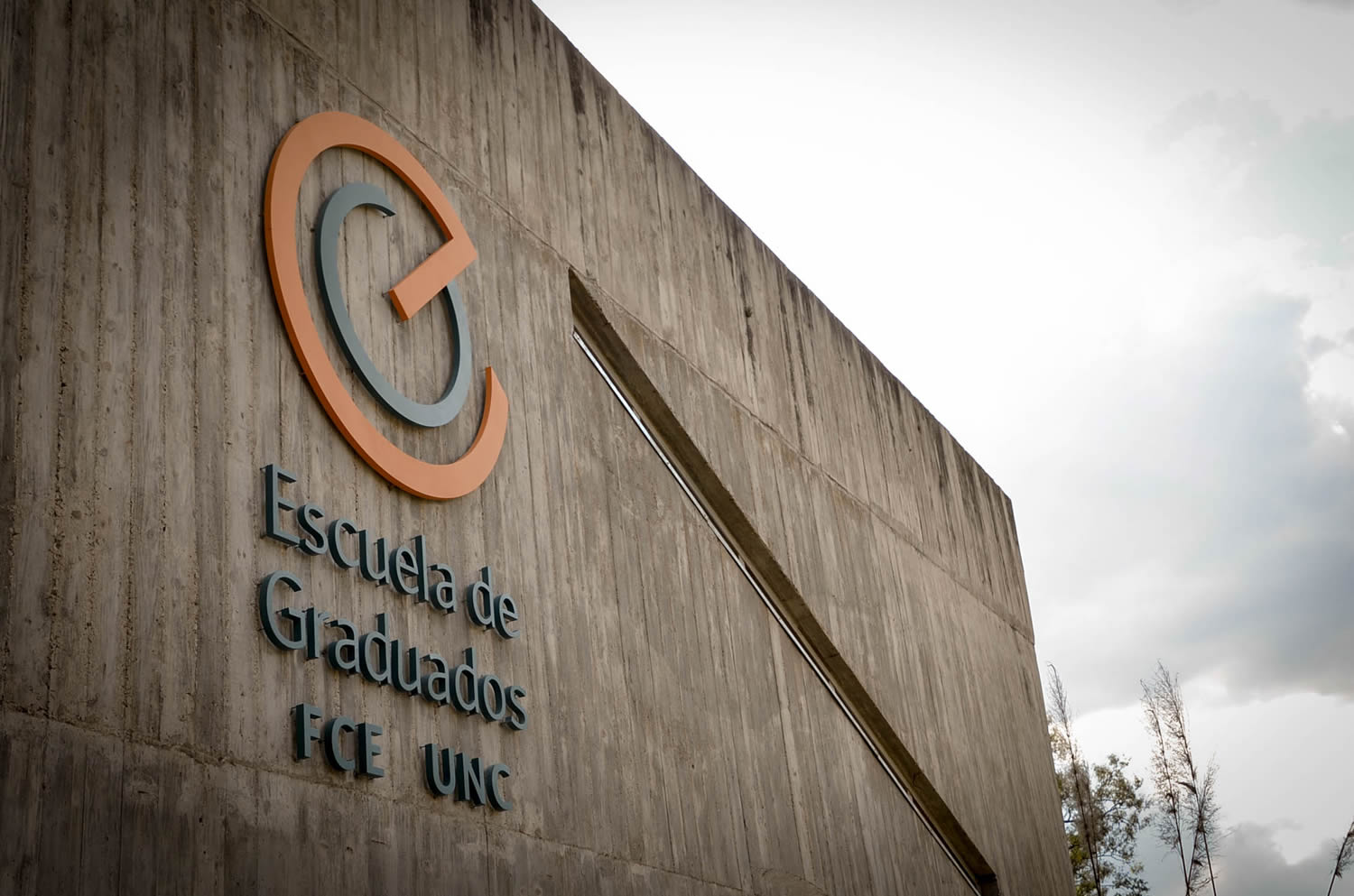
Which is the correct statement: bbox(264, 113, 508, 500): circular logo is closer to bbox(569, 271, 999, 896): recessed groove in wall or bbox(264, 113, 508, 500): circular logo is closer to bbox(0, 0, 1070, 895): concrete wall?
bbox(0, 0, 1070, 895): concrete wall

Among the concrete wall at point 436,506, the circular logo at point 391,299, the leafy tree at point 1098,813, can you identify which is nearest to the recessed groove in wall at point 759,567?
the concrete wall at point 436,506

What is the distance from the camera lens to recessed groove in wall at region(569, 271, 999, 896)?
7.35 meters

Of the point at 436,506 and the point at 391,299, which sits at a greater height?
the point at 391,299

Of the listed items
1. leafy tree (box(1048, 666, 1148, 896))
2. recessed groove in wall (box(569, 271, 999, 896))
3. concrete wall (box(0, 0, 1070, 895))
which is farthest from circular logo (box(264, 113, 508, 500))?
leafy tree (box(1048, 666, 1148, 896))

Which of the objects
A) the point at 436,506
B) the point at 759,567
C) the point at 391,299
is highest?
the point at 391,299

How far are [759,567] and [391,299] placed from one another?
11.0 feet

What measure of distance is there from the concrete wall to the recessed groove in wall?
4cm

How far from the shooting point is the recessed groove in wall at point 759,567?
7348 mm

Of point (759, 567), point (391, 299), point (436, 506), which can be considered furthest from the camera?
point (759, 567)

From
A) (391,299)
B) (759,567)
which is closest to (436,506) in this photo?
(391,299)

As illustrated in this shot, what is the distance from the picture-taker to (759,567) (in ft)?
27.0

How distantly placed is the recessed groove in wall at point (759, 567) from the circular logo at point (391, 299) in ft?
3.74

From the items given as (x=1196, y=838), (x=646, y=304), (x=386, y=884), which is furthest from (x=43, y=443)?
(x=1196, y=838)

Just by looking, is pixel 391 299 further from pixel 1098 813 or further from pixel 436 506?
pixel 1098 813
